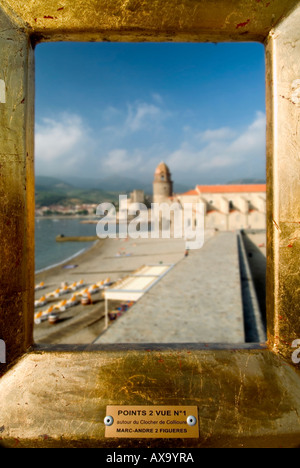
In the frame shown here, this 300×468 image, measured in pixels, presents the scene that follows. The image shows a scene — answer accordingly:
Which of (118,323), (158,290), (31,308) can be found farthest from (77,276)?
(31,308)

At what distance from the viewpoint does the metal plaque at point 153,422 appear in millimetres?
848

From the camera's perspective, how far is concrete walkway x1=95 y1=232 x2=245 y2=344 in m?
3.68

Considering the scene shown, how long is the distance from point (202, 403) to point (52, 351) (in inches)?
19.8

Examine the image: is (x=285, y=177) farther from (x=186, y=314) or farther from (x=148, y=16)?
(x=186, y=314)

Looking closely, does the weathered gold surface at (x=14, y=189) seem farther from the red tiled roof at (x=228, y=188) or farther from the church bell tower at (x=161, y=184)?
the church bell tower at (x=161, y=184)

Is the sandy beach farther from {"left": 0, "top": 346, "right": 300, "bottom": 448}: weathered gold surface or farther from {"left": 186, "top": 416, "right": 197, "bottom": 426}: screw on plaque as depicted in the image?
{"left": 186, "top": 416, "right": 197, "bottom": 426}: screw on plaque

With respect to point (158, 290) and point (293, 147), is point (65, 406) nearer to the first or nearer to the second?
point (293, 147)

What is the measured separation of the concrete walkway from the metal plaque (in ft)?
8.91

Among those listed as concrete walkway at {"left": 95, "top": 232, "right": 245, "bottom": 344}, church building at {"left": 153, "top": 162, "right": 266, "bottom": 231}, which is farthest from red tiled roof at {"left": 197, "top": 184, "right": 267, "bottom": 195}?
concrete walkway at {"left": 95, "top": 232, "right": 245, "bottom": 344}

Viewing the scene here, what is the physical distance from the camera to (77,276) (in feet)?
69.4

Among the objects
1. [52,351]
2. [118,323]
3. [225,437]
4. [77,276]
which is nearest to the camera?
[225,437]

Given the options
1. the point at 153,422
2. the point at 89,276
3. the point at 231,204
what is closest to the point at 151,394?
the point at 153,422

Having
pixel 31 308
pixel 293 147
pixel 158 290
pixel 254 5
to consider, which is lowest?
pixel 158 290

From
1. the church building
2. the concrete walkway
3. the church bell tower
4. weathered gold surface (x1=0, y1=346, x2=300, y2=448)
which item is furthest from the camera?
the church bell tower
